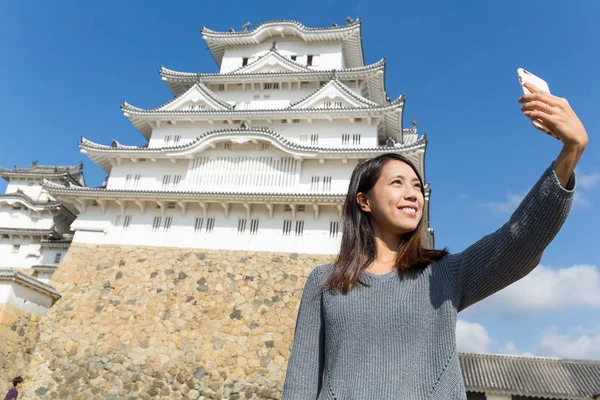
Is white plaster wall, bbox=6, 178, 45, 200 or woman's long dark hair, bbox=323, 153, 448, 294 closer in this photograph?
woman's long dark hair, bbox=323, 153, 448, 294

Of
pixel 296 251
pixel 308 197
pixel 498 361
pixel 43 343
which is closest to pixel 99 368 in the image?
pixel 43 343

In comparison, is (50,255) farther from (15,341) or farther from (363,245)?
(363,245)

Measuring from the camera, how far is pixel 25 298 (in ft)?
45.8

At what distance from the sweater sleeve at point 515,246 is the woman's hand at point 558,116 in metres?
0.11

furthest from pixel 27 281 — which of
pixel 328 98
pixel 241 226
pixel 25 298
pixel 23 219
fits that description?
pixel 328 98

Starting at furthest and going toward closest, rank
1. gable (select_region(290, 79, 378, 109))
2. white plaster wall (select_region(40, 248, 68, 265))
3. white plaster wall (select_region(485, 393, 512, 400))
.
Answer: white plaster wall (select_region(40, 248, 68, 265)), gable (select_region(290, 79, 378, 109)), white plaster wall (select_region(485, 393, 512, 400))

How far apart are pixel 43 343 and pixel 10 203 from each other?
1104cm

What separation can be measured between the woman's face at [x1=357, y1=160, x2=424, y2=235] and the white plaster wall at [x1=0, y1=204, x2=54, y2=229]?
22.8m

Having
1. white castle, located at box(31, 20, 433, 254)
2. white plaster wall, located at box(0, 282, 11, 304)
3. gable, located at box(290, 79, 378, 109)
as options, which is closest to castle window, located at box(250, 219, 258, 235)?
white castle, located at box(31, 20, 433, 254)

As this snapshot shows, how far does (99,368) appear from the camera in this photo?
1344 cm

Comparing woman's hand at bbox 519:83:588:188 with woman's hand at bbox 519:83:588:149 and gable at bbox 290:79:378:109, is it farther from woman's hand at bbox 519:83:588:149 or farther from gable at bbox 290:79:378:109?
gable at bbox 290:79:378:109

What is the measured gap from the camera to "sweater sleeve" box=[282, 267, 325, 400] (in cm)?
179

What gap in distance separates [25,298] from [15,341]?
1286 millimetres

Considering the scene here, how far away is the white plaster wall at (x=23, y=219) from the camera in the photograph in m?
21.5
